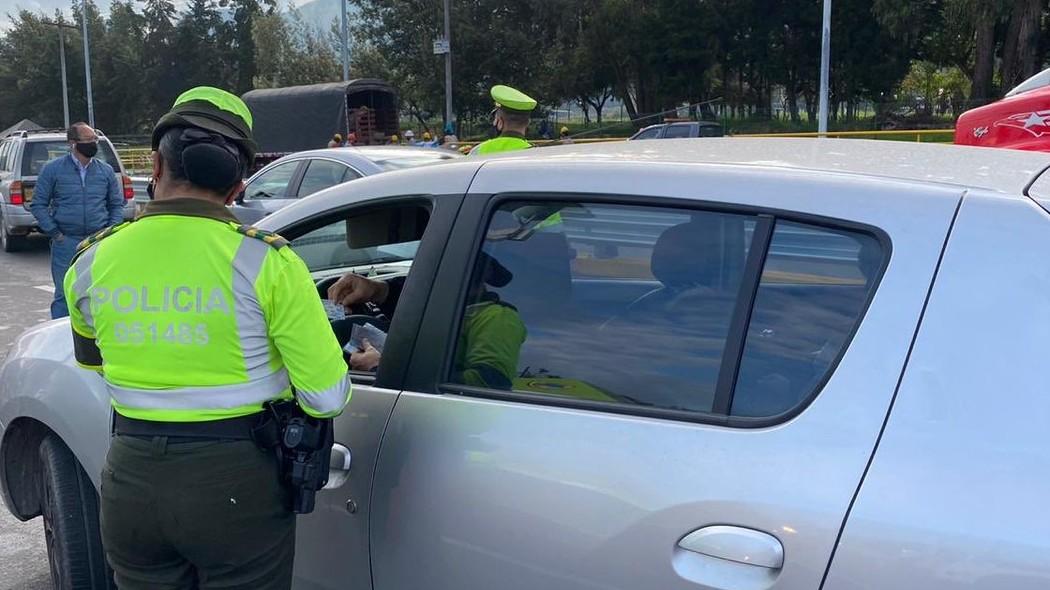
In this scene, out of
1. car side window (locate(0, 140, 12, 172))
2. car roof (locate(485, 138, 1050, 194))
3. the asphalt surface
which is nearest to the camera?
car roof (locate(485, 138, 1050, 194))

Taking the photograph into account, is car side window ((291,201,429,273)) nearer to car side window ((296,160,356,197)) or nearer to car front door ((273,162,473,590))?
car front door ((273,162,473,590))

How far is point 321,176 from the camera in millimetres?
9016

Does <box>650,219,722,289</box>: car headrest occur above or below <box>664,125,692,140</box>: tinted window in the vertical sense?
below

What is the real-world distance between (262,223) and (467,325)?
98 cm

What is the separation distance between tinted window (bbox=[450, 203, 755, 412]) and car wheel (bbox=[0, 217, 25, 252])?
44.3 ft

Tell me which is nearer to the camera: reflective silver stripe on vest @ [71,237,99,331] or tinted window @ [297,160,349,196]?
reflective silver stripe on vest @ [71,237,99,331]

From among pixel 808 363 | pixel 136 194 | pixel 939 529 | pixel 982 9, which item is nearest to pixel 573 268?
pixel 808 363

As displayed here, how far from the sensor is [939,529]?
4.78ft

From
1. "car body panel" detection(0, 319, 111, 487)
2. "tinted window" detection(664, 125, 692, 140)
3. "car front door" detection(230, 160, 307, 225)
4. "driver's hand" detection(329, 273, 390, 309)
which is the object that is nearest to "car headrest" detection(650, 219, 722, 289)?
"driver's hand" detection(329, 273, 390, 309)

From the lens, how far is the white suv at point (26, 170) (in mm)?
12758

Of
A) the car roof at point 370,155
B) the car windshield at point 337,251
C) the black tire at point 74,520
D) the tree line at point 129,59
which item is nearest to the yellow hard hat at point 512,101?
the car roof at point 370,155

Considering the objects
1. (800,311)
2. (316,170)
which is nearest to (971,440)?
(800,311)

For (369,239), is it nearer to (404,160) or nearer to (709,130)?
(404,160)

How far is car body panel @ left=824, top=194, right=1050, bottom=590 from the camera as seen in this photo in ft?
4.66
